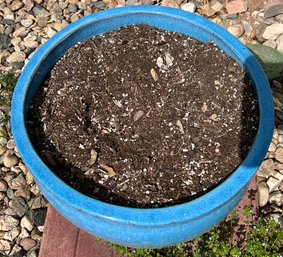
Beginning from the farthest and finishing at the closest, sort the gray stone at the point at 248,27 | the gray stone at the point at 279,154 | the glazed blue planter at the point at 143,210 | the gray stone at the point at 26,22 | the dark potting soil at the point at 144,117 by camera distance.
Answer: the gray stone at the point at 26,22
the gray stone at the point at 248,27
the gray stone at the point at 279,154
the dark potting soil at the point at 144,117
the glazed blue planter at the point at 143,210

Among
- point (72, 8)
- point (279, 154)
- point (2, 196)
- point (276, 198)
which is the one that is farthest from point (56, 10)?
point (276, 198)

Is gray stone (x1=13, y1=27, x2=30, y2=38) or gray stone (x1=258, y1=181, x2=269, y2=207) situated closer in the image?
gray stone (x1=258, y1=181, x2=269, y2=207)

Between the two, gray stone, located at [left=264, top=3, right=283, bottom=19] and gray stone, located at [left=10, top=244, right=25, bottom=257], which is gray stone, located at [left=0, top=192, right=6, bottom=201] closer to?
gray stone, located at [left=10, top=244, right=25, bottom=257]

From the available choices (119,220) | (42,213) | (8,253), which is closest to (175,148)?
(119,220)

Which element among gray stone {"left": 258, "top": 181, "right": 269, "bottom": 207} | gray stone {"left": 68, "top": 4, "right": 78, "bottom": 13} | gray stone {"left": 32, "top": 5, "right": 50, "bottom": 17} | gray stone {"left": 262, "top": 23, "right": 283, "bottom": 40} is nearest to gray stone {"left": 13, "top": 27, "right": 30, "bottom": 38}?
gray stone {"left": 32, "top": 5, "right": 50, "bottom": 17}

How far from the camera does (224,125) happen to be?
1962 mm

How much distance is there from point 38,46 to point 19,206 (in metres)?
1.07

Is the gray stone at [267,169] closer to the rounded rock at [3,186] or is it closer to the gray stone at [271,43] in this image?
the gray stone at [271,43]

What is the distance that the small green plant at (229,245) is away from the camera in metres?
2.10

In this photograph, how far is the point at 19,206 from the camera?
247 centimetres

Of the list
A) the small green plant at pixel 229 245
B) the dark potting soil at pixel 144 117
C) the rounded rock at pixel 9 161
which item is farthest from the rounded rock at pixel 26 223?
the dark potting soil at pixel 144 117

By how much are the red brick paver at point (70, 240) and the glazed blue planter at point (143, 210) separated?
364 millimetres

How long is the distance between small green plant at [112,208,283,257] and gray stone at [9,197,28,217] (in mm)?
550

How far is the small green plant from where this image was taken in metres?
2.10
